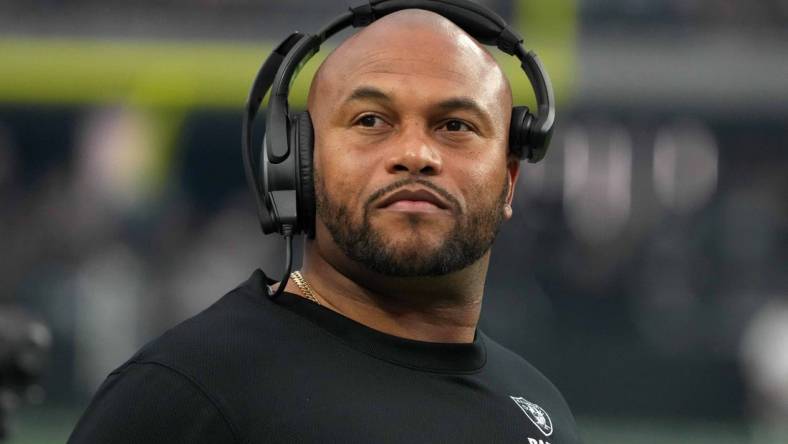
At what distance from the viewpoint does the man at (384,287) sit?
1.60m

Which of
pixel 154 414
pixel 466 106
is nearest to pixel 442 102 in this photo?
pixel 466 106

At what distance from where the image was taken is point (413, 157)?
1.70 metres

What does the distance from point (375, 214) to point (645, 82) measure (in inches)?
292

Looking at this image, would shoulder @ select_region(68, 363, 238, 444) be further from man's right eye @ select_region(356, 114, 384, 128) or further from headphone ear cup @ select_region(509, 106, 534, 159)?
headphone ear cup @ select_region(509, 106, 534, 159)

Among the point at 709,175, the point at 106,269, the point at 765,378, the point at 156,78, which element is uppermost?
the point at 156,78

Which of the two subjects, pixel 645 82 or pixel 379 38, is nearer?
→ pixel 379 38

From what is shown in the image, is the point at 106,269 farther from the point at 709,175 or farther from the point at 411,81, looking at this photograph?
the point at 411,81

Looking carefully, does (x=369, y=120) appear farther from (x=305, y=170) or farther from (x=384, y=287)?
(x=384, y=287)

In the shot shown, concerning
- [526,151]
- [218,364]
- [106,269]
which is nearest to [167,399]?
[218,364]

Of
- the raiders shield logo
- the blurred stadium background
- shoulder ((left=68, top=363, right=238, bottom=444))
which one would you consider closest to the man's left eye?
the raiders shield logo

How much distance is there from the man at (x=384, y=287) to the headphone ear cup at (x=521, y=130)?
2 centimetres

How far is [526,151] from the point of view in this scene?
6.19 feet

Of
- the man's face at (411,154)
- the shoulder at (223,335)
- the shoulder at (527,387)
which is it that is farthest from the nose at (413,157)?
the shoulder at (527,387)

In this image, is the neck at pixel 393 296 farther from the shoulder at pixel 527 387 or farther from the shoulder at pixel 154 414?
the shoulder at pixel 154 414
